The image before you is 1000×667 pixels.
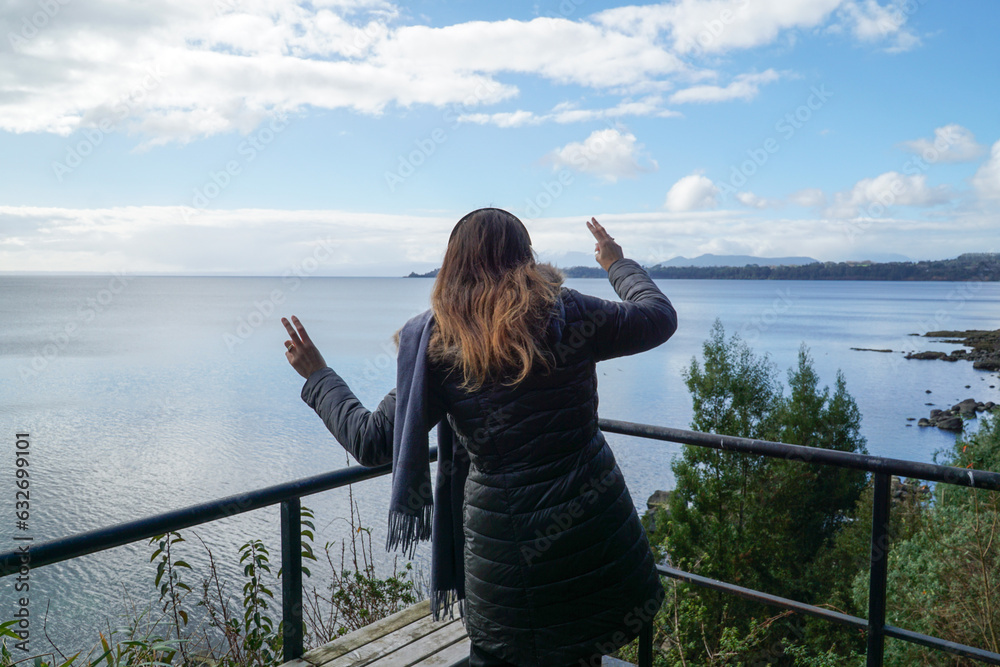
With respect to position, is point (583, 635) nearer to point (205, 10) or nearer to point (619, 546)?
point (619, 546)

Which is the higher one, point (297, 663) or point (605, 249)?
point (605, 249)

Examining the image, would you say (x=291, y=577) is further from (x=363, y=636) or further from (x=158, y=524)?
(x=158, y=524)

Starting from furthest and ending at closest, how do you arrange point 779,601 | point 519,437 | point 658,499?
point 658,499 → point 779,601 → point 519,437

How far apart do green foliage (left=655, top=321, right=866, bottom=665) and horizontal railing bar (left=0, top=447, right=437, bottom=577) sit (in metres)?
22.5

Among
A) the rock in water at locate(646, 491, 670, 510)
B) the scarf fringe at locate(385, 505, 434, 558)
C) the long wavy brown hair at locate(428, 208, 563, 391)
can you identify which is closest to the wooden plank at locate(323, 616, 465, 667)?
the scarf fringe at locate(385, 505, 434, 558)

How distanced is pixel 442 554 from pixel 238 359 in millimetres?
42937

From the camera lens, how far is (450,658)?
2.12 m

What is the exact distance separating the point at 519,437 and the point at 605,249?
2.20 ft

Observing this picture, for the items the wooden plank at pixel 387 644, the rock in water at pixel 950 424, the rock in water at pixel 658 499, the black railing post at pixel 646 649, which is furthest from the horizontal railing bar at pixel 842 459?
the rock in water at pixel 950 424

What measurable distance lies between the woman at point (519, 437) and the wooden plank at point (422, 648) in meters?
0.67

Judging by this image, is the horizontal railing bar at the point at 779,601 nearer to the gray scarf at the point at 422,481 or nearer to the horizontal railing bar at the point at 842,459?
the horizontal railing bar at the point at 842,459

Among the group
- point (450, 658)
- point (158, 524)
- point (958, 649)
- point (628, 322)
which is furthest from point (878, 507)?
point (158, 524)

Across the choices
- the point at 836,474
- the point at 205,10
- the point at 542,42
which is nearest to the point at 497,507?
the point at 542,42

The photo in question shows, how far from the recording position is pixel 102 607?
11305 millimetres
